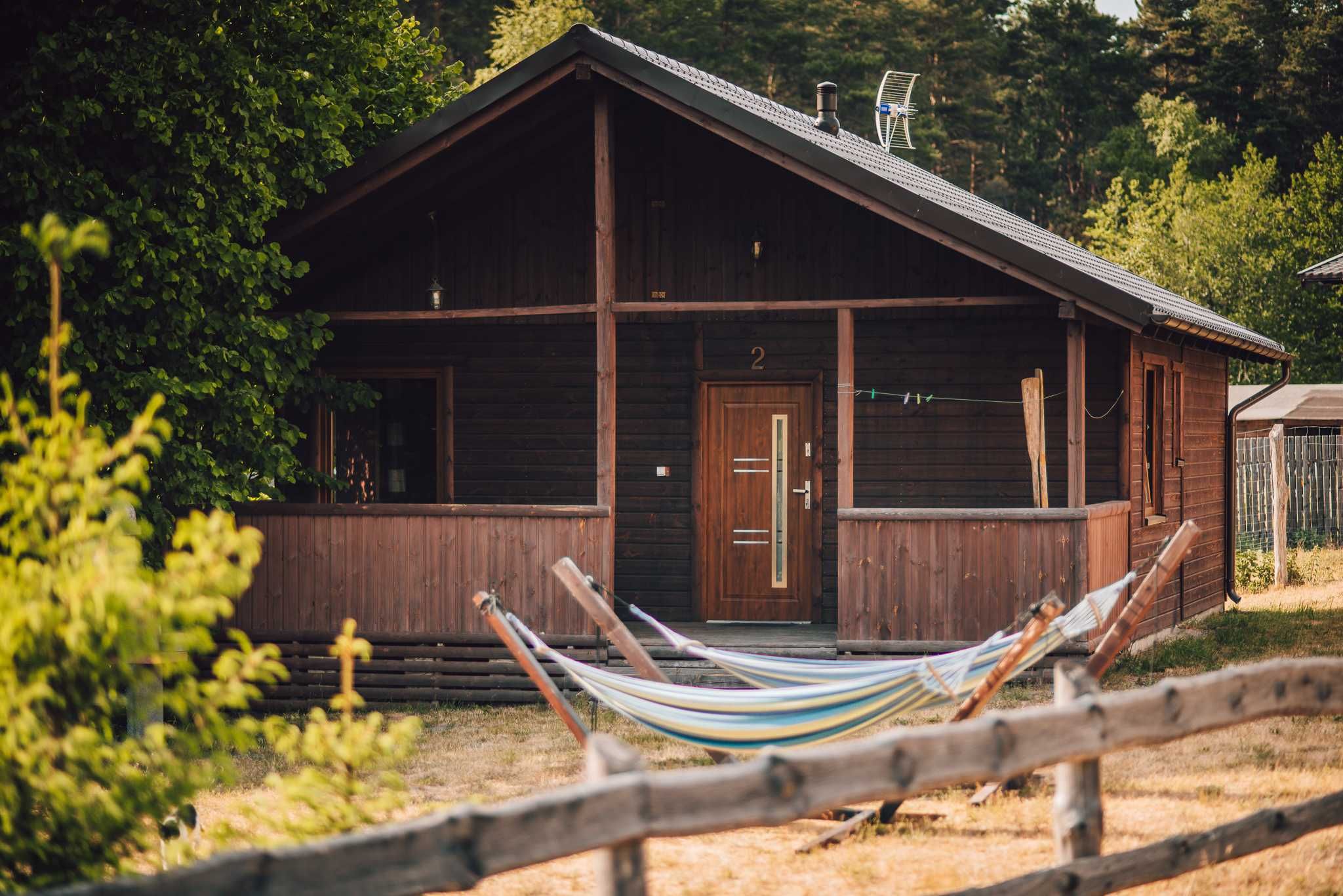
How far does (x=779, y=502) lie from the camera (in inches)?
480

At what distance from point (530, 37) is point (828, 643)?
24.3m

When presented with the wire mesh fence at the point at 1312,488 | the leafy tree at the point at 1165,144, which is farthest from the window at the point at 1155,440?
the leafy tree at the point at 1165,144

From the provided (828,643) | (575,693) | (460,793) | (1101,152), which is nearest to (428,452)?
(575,693)

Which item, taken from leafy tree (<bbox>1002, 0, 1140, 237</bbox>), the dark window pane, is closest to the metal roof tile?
the dark window pane

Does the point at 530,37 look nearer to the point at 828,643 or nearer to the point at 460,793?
the point at 828,643

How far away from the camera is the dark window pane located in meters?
12.6

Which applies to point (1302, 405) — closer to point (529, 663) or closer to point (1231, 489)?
point (1231, 489)

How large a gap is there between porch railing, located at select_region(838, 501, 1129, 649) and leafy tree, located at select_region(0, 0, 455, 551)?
403cm

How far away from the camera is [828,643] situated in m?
10.4

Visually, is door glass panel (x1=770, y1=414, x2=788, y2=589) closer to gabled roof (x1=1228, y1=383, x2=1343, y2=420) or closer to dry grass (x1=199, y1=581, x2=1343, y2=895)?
dry grass (x1=199, y1=581, x2=1343, y2=895)

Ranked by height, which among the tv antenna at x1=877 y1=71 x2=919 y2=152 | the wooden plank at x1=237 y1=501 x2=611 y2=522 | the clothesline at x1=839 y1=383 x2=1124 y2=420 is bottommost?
the wooden plank at x1=237 y1=501 x2=611 y2=522

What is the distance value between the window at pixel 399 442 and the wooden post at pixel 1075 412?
538 cm

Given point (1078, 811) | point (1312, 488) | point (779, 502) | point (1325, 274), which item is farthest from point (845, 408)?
point (1312, 488)

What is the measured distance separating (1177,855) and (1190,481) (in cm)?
1020
